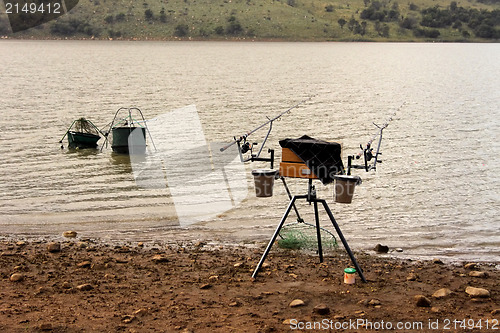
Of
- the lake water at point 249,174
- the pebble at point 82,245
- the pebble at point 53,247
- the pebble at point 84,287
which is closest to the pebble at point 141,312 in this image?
the pebble at point 84,287

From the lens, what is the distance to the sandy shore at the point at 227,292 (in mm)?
8758

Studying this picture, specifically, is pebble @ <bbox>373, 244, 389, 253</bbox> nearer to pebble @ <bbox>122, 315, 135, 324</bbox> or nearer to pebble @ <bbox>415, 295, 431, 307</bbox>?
pebble @ <bbox>415, 295, 431, 307</bbox>

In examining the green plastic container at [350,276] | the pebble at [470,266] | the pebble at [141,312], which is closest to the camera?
the pebble at [141,312]

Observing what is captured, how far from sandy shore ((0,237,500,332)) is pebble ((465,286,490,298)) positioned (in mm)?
28

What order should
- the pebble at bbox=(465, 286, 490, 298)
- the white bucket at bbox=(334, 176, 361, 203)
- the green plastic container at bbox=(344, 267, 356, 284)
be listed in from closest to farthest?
the white bucket at bbox=(334, 176, 361, 203)
the pebble at bbox=(465, 286, 490, 298)
the green plastic container at bbox=(344, 267, 356, 284)

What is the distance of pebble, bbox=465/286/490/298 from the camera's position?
9.93 metres

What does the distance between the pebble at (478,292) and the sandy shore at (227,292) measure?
A: 0.09 ft

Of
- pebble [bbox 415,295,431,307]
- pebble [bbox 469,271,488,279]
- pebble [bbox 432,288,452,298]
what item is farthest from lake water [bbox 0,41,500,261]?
pebble [bbox 415,295,431,307]

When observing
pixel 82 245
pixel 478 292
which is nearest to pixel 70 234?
pixel 82 245

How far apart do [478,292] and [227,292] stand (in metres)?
3.79

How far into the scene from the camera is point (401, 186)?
64.6ft

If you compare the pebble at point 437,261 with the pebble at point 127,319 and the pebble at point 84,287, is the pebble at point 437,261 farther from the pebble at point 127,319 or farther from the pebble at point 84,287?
the pebble at point 84,287

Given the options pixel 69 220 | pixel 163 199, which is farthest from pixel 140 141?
pixel 69 220

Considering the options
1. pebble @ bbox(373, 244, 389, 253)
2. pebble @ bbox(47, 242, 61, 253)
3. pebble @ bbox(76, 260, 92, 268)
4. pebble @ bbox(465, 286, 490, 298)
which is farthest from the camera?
pebble @ bbox(373, 244, 389, 253)
